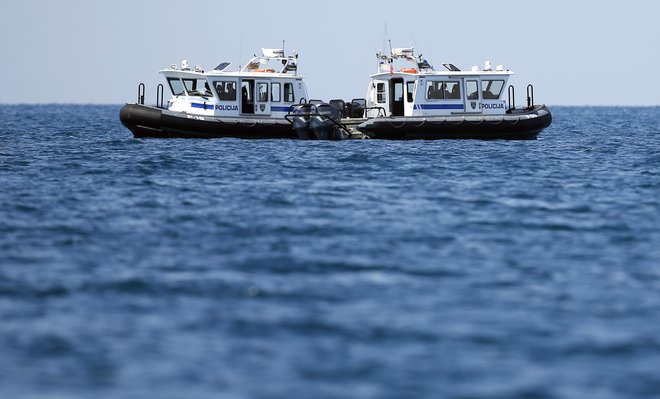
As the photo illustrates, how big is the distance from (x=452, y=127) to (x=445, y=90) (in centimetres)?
169

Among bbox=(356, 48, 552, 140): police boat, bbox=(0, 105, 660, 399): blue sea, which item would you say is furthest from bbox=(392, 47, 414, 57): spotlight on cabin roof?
bbox=(0, 105, 660, 399): blue sea

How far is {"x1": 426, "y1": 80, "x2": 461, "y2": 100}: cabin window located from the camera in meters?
41.1

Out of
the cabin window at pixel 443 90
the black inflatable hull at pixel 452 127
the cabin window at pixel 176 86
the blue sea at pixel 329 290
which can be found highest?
the cabin window at pixel 176 86

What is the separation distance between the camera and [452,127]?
40219 millimetres

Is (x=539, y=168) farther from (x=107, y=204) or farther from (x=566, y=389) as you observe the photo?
(x=566, y=389)

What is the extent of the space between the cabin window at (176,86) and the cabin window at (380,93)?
7415 millimetres

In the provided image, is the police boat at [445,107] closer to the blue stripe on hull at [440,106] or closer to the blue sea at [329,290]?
the blue stripe on hull at [440,106]

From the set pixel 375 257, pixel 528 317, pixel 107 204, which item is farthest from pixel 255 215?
pixel 528 317

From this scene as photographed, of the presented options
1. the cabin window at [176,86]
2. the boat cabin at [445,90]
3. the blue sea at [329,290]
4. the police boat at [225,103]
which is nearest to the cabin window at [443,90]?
the boat cabin at [445,90]

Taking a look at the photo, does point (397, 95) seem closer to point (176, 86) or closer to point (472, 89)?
point (472, 89)

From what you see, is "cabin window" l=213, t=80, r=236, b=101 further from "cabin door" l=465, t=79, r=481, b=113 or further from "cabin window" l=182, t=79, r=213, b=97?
"cabin door" l=465, t=79, r=481, b=113

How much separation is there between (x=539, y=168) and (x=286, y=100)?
13.7 metres

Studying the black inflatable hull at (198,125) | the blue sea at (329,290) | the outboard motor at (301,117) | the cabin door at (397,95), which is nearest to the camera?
the blue sea at (329,290)

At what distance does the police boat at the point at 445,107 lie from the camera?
40031 millimetres
